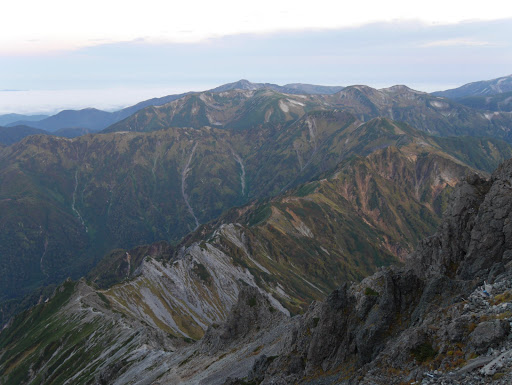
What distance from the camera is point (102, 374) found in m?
101

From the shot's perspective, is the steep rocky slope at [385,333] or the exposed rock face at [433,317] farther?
the steep rocky slope at [385,333]

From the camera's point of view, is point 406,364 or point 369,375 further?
point 369,375

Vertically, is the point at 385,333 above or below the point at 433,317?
below

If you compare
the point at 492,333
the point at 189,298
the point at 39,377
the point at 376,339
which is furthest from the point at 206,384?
the point at 189,298

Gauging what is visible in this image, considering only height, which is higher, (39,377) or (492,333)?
(492,333)

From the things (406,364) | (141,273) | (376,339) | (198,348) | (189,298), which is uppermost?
(406,364)

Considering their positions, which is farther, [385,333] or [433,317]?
[385,333]

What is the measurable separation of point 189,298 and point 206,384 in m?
Answer: 125

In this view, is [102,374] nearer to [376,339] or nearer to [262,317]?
[262,317]

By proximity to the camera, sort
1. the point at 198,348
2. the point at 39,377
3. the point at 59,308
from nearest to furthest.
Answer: the point at 198,348 → the point at 39,377 → the point at 59,308

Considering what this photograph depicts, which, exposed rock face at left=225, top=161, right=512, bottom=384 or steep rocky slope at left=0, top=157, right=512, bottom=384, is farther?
steep rocky slope at left=0, top=157, right=512, bottom=384

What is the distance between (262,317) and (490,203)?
62.3 meters

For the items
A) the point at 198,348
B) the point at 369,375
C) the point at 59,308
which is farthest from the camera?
the point at 59,308

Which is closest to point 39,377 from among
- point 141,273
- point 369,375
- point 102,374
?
point 102,374
